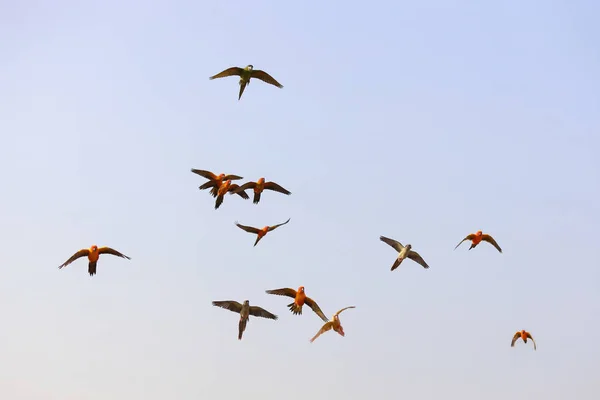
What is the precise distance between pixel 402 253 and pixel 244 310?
10.7 metres

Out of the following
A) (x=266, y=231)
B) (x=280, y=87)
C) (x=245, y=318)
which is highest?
(x=280, y=87)

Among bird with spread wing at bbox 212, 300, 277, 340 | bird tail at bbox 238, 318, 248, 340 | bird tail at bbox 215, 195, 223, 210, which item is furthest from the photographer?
bird tail at bbox 215, 195, 223, 210

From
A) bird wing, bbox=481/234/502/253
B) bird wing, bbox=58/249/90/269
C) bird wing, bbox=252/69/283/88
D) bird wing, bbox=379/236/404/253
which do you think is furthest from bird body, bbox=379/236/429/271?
bird wing, bbox=58/249/90/269

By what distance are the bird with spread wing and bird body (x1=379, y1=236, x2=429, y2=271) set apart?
8149mm

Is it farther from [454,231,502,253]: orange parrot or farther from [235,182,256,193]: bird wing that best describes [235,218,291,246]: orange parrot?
[454,231,502,253]: orange parrot

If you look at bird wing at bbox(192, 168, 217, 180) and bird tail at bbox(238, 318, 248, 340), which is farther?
bird wing at bbox(192, 168, 217, 180)

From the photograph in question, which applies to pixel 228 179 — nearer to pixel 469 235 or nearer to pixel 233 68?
pixel 233 68

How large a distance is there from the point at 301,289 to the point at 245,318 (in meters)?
4.69

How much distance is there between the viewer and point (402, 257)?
50094 millimetres

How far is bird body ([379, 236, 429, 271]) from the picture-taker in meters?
50.0

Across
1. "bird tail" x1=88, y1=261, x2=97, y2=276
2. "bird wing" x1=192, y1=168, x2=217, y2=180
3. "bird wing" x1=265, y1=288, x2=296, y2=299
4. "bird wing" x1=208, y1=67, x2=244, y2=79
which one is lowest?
"bird tail" x1=88, y1=261, x2=97, y2=276

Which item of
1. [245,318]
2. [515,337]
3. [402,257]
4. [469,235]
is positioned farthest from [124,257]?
[515,337]

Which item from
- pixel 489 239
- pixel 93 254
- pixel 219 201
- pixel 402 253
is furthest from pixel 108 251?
pixel 489 239

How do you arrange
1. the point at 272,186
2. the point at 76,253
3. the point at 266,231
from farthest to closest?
the point at 272,186
the point at 266,231
the point at 76,253
